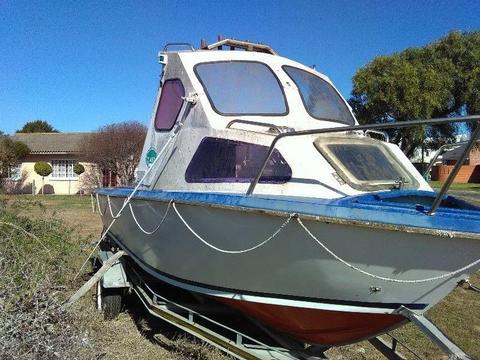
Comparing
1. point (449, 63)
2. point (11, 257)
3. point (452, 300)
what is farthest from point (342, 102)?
point (449, 63)

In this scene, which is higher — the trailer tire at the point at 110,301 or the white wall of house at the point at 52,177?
the white wall of house at the point at 52,177

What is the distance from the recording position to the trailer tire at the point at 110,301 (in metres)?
6.11

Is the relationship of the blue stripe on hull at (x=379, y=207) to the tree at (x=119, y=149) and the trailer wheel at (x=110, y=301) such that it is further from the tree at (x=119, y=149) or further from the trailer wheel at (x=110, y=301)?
the tree at (x=119, y=149)

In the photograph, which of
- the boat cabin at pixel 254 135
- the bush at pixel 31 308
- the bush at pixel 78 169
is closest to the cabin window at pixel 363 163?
the boat cabin at pixel 254 135

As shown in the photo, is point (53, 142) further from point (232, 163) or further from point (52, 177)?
point (232, 163)

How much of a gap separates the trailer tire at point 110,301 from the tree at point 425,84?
59.5 feet

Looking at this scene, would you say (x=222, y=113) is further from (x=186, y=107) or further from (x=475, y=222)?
(x=475, y=222)

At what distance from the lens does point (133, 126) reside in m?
27.0

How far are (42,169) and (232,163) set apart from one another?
2772 centimetres

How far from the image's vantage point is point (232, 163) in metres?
4.68

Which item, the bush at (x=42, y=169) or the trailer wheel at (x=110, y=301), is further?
the bush at (x=42, y=169)

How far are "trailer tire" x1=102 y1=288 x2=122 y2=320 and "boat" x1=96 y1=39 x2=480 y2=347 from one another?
1.65 ft

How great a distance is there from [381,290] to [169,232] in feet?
6.77

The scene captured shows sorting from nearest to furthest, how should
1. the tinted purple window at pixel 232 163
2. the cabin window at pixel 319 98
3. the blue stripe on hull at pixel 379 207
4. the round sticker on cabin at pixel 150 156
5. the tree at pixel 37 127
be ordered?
the blue stripe on hull at pixel 379 207, the tinted purple window at pixel 232 163, the cabin window at pixel 319 98, the round sticker on cabin at pixel 150 156, the tree at pixel 37 127
